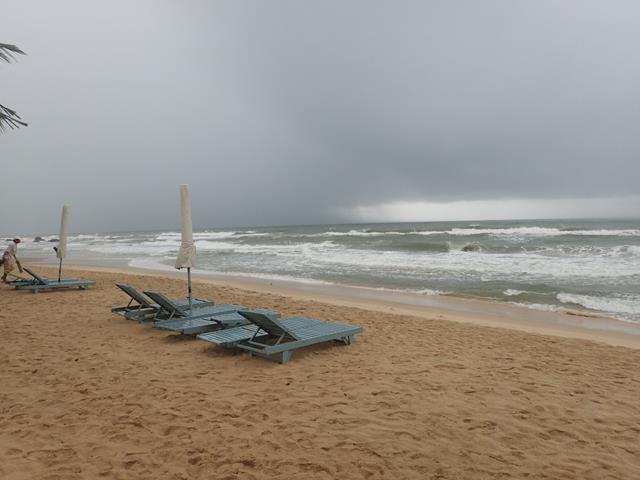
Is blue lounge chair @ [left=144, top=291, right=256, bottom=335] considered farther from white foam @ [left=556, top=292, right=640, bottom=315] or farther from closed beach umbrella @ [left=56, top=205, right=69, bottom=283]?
white foam @ [left=556, top=292, right=640, bottom=315]

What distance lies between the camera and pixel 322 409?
4.18m

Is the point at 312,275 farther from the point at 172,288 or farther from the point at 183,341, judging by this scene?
the point at 183,341

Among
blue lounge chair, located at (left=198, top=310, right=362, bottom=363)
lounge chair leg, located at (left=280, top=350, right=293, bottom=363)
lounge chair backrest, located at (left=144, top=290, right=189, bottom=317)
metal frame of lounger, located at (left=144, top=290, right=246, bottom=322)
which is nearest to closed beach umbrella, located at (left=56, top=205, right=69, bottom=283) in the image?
metal frame of lounger, located at (left=144, top=290, right=246, bottom=322)

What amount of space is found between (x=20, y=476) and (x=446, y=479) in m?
2.99

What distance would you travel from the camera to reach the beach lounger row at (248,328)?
592 centimetres

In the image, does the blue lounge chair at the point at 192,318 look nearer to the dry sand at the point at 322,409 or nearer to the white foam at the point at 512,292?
the dry sand at the point at 322,409

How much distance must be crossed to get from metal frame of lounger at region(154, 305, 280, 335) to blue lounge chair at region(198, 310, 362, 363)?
48 centimetres

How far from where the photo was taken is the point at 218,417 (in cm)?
401

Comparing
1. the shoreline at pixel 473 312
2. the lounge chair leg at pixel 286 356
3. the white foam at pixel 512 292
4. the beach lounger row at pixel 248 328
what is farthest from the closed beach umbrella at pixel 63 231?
the white foam at pixel 512 292

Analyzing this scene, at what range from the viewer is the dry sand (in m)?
3.22

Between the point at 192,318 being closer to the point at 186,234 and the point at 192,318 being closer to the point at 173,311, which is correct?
the point at 173,311

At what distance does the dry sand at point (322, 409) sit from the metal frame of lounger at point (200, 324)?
213 mm

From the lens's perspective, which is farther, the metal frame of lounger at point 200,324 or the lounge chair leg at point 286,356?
the metal frame of lounger at point 200,324

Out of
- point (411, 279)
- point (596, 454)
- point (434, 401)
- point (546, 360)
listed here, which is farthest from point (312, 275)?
point (596, 454)
